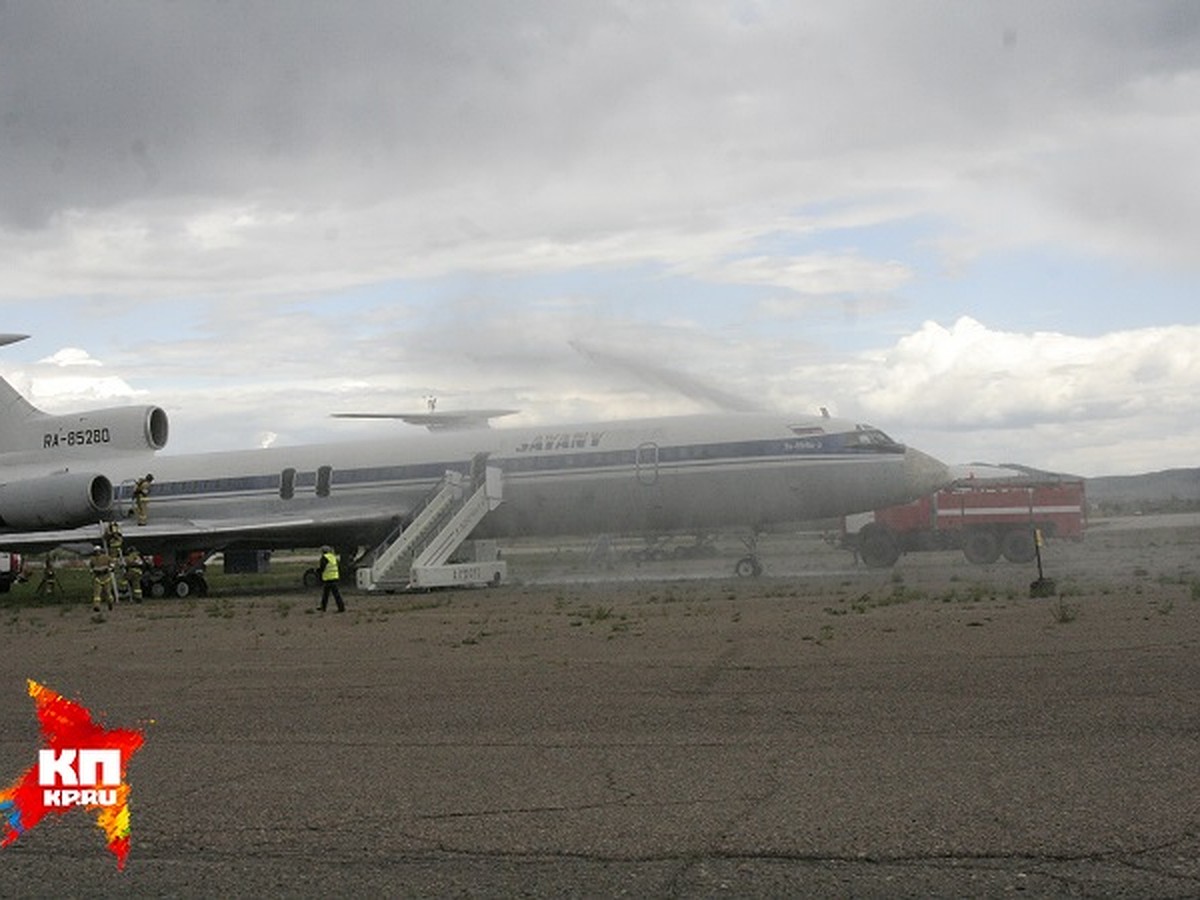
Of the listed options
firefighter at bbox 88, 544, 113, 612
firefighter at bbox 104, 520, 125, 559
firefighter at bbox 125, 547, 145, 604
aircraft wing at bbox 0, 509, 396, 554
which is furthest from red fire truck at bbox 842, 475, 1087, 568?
firefighter at bbox 88, 544, 113, 612

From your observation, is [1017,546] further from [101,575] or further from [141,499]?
[101,575]

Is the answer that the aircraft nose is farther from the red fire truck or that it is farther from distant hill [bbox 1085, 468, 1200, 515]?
distant hill [bbox 1085, 468, 1200, 515]

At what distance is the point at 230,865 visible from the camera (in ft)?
24.1

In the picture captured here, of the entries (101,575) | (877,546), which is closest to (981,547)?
(877,546)

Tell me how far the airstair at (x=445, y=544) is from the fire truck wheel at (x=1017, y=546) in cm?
1486

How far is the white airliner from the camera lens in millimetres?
30094

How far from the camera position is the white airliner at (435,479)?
98.7 feet

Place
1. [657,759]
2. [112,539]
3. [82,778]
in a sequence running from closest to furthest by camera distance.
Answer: [82,778], [657,759], [112,539]

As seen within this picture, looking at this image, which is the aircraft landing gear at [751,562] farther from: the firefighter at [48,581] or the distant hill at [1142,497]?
the distant hill at [1142,497]

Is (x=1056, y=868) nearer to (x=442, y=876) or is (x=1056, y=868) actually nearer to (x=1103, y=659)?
(x=442, y=876)

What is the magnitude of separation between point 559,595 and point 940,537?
16152mm

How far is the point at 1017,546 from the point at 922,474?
997cm

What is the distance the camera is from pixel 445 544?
1257 inches

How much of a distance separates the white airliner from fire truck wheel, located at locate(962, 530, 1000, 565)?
8.75 m
